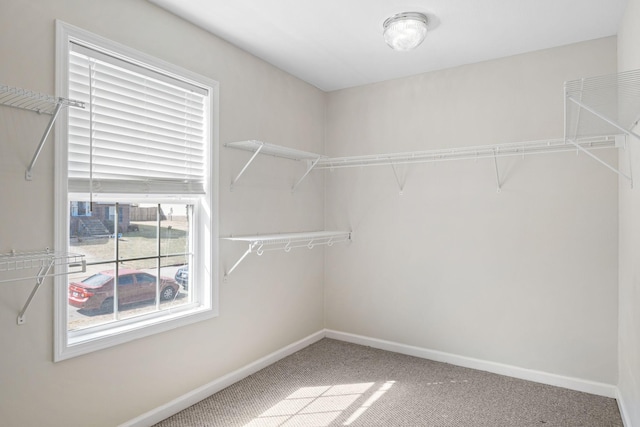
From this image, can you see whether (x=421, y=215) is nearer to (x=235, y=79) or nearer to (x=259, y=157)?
(x=259, y=157)

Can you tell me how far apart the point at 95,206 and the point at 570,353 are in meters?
3.12

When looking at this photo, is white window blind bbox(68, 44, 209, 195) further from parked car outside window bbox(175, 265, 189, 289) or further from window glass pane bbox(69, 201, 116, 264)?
parked car outside window bbox(175, 265, 189, 289)

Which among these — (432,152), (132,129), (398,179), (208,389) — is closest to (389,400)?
(208,389)

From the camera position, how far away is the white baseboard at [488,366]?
262cm

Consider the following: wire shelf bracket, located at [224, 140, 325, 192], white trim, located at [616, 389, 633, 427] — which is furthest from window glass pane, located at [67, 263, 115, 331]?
white trim, located at [616, 389, 633, 427]

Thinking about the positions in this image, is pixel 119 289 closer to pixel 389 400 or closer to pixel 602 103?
pixel 389 400

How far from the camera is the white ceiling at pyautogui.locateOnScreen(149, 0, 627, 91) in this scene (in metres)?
2.25

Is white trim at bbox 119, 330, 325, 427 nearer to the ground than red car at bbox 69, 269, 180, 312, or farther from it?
nearer to the ground

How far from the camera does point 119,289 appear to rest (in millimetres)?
2186

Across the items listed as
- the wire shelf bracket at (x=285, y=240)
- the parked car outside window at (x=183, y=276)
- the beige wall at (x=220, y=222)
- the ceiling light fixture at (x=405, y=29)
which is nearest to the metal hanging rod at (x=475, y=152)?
the beige wall at (x=220, y=222)

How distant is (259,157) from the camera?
9.93 feet

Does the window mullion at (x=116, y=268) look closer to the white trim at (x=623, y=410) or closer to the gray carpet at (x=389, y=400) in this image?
the gray carpet at (x=389, y=400)

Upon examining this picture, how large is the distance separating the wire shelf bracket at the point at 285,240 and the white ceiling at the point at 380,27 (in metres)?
1.35

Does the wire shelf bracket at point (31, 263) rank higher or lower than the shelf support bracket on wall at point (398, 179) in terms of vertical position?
lower
